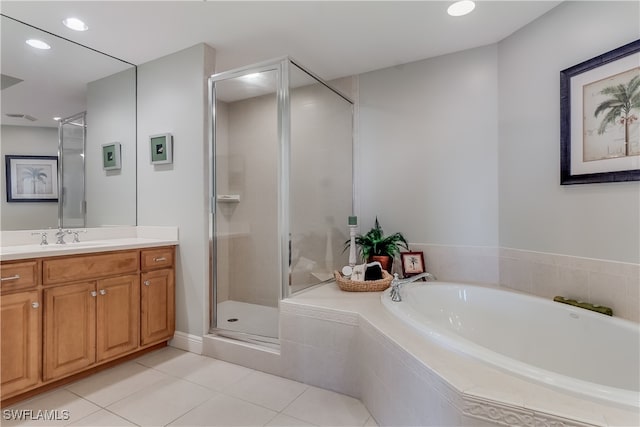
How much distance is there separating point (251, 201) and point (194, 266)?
0.69 m

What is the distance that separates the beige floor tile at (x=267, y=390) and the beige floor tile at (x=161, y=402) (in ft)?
0.57

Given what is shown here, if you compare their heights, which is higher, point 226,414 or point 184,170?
point 184,170

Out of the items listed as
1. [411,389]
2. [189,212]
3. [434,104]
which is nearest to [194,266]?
[189,212]

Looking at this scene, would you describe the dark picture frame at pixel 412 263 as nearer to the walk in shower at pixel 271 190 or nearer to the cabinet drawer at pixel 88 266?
the walk in shower at pixel 271 190

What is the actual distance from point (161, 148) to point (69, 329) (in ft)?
4.65

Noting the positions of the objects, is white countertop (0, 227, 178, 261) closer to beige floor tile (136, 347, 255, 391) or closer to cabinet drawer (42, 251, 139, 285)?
cabinet drawer (42, 251, 139, 285)

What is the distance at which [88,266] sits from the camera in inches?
76.8

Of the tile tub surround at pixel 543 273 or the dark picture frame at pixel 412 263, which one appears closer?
the tile tub surround at pixel 543 273

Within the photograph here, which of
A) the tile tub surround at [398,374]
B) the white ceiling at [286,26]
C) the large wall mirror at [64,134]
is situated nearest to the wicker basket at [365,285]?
the tile tub surround at [398,374]

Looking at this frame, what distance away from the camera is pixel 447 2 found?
1889 mm

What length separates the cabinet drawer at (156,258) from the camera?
7.47 feet

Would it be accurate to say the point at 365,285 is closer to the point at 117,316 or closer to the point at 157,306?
the point at 157,306

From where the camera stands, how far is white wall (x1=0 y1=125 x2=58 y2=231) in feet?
6.49

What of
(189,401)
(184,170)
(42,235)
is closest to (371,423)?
(189,401)
